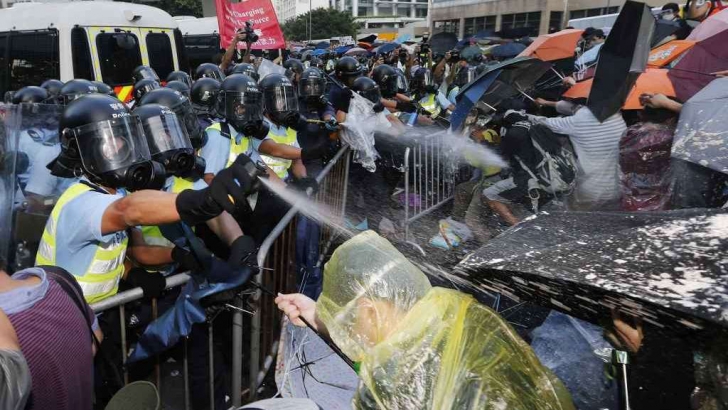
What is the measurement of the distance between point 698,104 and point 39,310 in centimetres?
349

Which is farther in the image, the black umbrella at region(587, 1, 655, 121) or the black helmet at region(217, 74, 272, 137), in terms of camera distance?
the black helmet at region(217, 74, 272, 137)

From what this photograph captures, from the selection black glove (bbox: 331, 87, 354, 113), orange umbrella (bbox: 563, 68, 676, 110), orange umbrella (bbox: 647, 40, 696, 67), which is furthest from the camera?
black glove (bbox: 331, 87, 354, 113)

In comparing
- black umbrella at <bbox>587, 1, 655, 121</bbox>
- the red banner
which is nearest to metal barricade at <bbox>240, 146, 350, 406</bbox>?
black umbrella at <bbox>587, 1, 655, 121</bbox>

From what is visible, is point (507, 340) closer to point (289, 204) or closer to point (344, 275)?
point (344, 275)

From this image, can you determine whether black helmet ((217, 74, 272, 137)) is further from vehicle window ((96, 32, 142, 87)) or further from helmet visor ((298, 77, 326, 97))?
vehicle window ((96, 32, 142, 87))

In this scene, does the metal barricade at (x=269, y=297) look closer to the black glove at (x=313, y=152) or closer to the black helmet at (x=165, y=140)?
the black glove at (x=313, y=152)

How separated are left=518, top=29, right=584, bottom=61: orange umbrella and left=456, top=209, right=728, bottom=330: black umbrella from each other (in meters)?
6.26

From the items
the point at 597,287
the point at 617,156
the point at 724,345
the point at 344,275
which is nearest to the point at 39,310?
the point at 344,275

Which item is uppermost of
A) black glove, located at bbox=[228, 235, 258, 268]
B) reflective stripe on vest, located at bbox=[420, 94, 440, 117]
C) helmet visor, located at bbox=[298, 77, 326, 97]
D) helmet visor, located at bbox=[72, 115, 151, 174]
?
helmet visor, located at bbox=[72, 115, 151, 174]

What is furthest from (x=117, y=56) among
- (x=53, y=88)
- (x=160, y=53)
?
(x=53, y=88)

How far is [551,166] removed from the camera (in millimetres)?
4555

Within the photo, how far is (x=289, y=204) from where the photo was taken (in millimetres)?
3902

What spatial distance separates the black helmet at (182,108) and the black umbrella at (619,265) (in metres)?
2.84

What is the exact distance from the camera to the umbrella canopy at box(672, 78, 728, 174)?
275 centimetres
